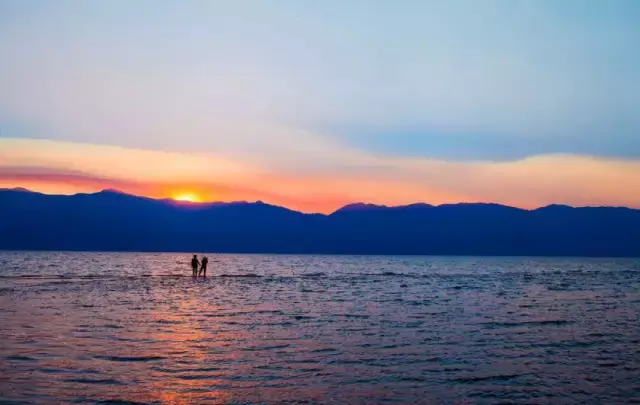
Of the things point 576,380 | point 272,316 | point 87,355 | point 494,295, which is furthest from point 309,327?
point 494,295

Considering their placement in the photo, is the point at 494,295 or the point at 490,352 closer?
the point at 490,352

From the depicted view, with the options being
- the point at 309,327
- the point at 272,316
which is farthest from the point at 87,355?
the point at 272,316

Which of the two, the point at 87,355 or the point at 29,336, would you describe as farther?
the point at 29,336

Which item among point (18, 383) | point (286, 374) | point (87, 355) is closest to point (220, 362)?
point (286, 374)

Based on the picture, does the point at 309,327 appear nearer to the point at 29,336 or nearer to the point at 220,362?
the point at 220,362

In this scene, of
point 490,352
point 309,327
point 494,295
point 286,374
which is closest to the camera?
point 286,374

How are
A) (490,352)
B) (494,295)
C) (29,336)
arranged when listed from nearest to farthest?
(490,352), (29,336), (494,295)

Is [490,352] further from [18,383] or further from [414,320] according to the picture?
[18,383]

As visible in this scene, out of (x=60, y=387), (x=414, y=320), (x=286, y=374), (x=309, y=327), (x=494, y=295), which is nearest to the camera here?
(x=60, y=387)

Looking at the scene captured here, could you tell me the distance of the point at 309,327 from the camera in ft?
83.7

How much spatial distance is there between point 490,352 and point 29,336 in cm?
1676

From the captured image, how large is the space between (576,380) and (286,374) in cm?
811

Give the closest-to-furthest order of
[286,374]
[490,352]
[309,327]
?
[286,374] < [490,352] < [309,327]

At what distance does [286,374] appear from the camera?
53.3ft
